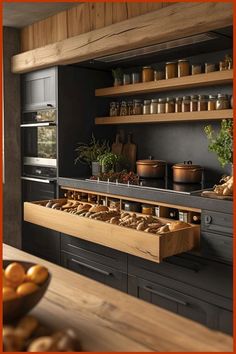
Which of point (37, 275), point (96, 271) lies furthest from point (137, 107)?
point (37, 275)

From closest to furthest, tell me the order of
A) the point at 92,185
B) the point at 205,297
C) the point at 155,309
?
the point at 155,309 < the point at 205,297 < the point at 92,185

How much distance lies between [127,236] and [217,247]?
Answer: 54 centimetres

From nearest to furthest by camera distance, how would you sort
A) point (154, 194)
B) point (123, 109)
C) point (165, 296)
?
point (165, 296) → point (154, 194) → point (123, 109)

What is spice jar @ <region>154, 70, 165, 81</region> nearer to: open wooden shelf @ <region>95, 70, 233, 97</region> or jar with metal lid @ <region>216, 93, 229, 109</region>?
A: open wooden shelf @ <region>95, 70, 233, 97</region>

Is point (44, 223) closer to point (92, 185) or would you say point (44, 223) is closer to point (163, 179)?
point (92, 185)

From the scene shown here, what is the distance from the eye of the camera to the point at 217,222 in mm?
2510

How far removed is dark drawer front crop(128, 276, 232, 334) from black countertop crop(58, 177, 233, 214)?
0.56 metres

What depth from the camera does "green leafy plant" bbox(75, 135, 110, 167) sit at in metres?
3.87

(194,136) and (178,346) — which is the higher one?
(194,136)

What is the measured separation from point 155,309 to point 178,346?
210 mm

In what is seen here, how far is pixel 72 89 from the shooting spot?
12.7 ft

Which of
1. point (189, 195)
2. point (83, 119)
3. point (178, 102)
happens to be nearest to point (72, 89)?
point (83, 119)

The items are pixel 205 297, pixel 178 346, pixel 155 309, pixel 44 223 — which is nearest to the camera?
pixel 178 346

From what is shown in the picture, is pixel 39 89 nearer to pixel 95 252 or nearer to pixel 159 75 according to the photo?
pixel 159 75
